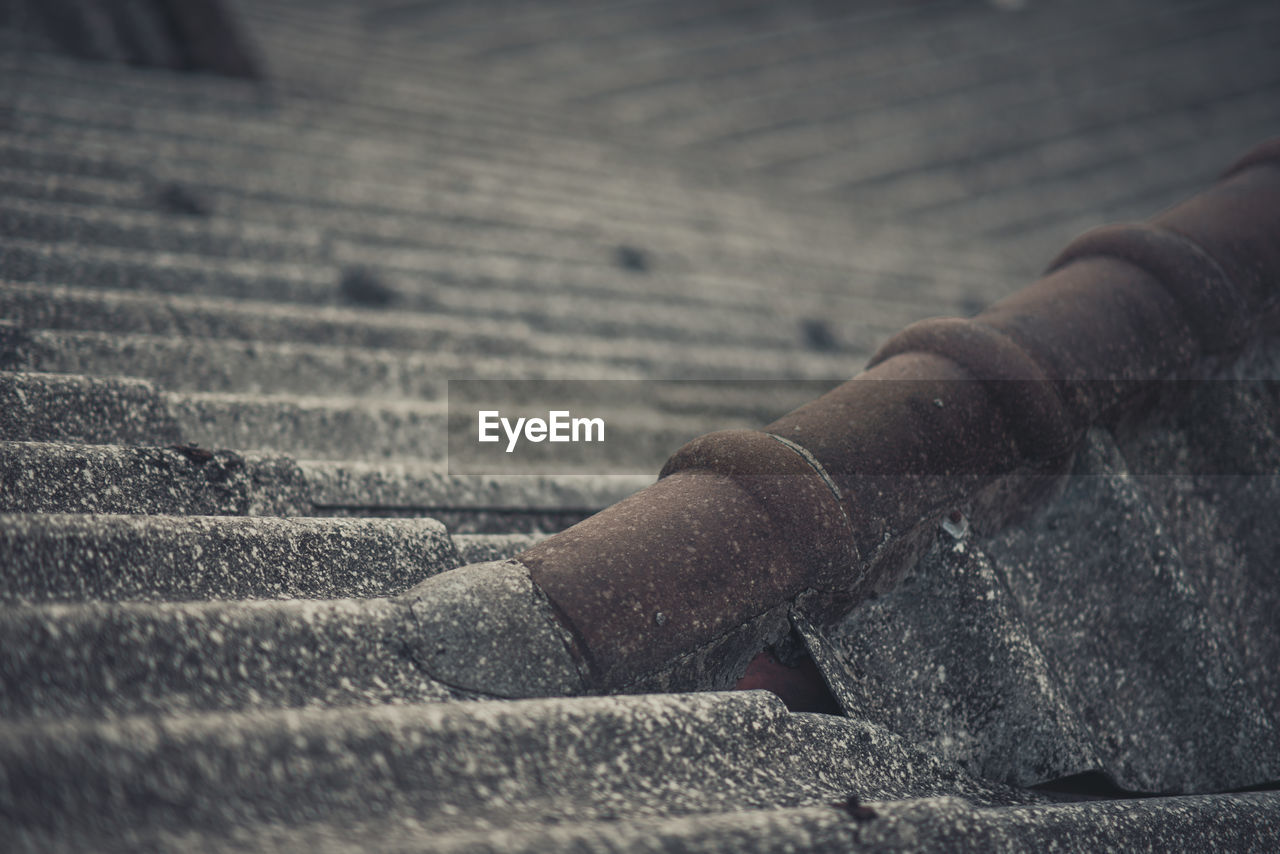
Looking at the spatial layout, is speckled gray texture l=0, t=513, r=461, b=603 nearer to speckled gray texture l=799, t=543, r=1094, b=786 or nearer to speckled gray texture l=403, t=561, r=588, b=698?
speckled gray texture l=403, t=561, r=588, b=698

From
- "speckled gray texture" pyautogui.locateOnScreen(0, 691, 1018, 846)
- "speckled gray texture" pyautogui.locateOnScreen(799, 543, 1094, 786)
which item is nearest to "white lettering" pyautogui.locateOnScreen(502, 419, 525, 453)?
"speckled gray texture" pyautogui.locateOnScreen(799, 543, 1094, 786)

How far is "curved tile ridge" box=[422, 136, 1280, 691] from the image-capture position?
1.15m

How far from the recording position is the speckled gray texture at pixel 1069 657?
51.4 inches

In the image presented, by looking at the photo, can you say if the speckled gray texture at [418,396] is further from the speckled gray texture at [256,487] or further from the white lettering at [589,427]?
the white lettering at [589,427]

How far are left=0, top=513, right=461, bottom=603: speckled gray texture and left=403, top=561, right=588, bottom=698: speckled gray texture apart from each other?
0.19m

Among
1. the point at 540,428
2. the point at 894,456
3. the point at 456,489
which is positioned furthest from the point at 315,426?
the point at 894,456

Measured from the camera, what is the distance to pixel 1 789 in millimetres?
704

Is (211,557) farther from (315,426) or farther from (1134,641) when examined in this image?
(1134,641)

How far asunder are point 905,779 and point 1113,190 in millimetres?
6514

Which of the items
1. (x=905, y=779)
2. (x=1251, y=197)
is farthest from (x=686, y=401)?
(x=905, y=779)

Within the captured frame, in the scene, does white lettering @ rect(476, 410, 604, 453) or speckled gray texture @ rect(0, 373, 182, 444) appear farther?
white lettering @ rect(476, 410, 604, 453)

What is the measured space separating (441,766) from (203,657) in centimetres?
28

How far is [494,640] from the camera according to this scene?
3.49 ft

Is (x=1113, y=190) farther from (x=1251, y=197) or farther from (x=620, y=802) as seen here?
(x=620, y=802)
